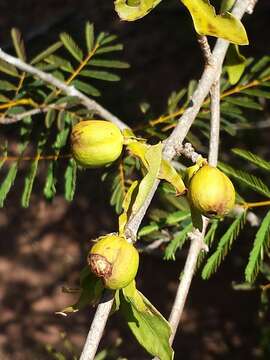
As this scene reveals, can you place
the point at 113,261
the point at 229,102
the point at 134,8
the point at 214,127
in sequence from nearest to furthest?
the point at 113,261 < the point at 134,8 < the point at 214,127 < the point at 229,102

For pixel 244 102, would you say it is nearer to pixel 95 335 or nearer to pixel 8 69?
pixel 8 69

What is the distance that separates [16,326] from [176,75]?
5.69ft

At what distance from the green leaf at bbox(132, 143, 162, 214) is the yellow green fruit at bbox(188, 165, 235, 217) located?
0.06 meters

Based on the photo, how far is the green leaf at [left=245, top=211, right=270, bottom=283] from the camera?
1138 mm

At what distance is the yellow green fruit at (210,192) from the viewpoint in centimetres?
77

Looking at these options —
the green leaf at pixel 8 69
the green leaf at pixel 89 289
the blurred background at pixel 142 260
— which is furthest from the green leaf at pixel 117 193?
the blurred background at pixel 142 260

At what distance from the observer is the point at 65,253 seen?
365 centimetres

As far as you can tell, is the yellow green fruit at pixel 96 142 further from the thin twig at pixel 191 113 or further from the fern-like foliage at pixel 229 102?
the fern-like foliage at pixel 229 102

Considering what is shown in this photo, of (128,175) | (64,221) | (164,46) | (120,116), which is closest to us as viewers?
(128,175)

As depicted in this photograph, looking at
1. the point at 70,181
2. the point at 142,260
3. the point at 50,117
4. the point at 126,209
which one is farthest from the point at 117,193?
the point at 142,260

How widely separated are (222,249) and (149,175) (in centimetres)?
50

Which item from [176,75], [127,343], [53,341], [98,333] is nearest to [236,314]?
[127,343]

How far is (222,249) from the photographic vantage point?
122 centimetres

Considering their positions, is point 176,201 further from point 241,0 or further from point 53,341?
point 53,341
